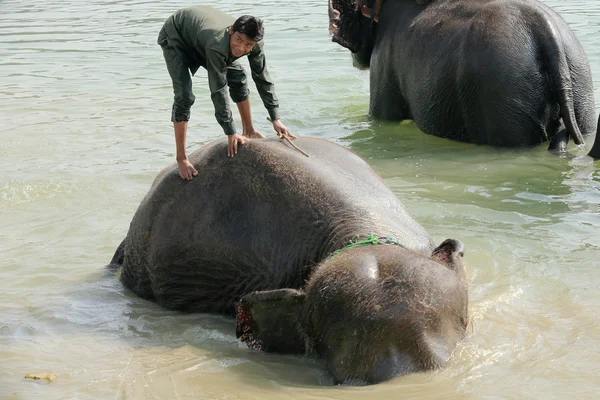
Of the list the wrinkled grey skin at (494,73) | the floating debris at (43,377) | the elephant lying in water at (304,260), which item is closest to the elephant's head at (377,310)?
the elephant lying in water at (304,260)

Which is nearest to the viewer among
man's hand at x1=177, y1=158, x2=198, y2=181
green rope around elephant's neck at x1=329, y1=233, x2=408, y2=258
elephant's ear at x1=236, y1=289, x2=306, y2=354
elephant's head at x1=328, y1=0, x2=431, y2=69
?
elephant's ear at x1=236, y1=289, x2=306, y2=354

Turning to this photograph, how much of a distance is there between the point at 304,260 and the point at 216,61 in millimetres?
1415

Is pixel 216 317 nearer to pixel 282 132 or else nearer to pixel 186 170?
pixel 186 170

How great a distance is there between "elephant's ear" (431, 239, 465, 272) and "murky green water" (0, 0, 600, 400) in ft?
1.17

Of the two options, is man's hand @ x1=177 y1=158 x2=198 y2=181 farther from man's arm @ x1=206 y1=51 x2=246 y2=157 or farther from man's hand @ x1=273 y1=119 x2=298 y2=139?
man's hand @ x1=273 y1=119 x2=298 y2=139

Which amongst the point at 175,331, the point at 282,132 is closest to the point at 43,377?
the point at 175,331

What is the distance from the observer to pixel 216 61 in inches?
231

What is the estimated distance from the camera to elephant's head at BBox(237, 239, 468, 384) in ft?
13.9

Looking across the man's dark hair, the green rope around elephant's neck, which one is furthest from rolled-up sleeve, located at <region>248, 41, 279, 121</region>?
the green rope around elephant's neck

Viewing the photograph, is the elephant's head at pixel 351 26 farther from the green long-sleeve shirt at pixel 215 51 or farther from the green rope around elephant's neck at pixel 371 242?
the green rope around elephant's neck at pixel 371 242

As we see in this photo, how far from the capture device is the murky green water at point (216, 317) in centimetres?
468

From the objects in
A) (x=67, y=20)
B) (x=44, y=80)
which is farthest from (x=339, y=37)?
(x=67, y=20)

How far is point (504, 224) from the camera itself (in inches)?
272

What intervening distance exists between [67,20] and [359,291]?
1695 cm
